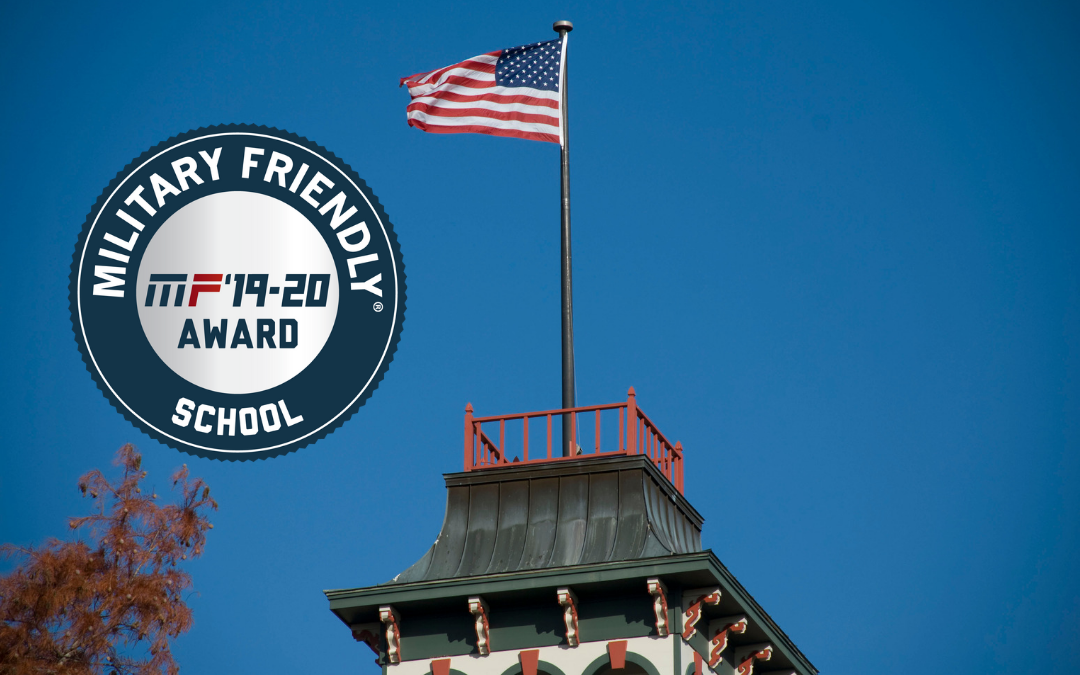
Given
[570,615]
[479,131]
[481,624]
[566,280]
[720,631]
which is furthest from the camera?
[479,131]

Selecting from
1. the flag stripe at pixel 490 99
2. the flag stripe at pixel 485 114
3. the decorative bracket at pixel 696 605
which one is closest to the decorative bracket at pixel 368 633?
the decorative bracket at pixel 696 605

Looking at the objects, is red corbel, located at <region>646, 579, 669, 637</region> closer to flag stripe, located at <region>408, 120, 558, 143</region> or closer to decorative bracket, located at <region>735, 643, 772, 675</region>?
decorative bracket, located at <region>735, 643, 772, 675</region>

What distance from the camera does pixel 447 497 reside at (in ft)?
96.5

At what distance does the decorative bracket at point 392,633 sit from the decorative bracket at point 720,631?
4722mm

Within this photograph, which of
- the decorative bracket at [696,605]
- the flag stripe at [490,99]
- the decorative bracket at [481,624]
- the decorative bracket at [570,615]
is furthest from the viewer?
the flag stripe at [490,99]

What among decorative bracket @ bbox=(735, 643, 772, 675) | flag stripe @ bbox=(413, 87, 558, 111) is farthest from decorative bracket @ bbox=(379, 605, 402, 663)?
flag stripe @ bbox=(413, 87, 558, 111)

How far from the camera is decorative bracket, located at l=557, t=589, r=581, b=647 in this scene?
2725 cm

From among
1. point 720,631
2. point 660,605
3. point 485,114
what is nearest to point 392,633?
point 660,605

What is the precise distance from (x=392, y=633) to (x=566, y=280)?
7.70 meters

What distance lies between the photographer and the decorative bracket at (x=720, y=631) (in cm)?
2833

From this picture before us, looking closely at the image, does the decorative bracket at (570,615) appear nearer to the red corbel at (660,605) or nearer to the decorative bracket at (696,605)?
the red corbel at (660,605)

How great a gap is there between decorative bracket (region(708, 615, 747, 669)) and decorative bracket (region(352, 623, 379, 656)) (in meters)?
5.08

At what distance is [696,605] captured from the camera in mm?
27203

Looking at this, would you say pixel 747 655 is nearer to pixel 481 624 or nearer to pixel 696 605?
pixel 696 605
